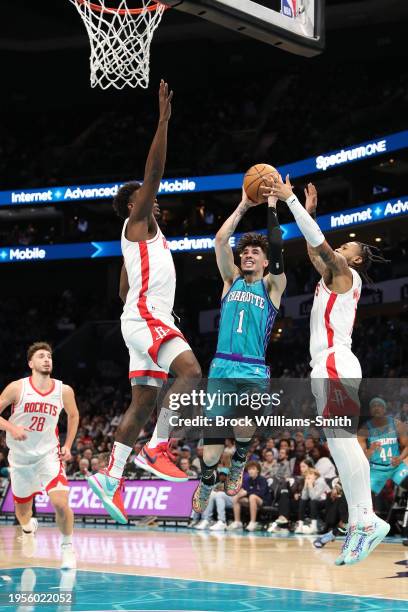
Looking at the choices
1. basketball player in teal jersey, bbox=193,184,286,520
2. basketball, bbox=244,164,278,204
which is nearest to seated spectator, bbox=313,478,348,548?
basketball player in teal jersey, bbox=193,184,286,520


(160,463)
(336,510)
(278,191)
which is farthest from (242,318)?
(336,510)

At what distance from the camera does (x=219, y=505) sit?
1576 cm

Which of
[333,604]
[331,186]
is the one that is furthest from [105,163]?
[333,604]

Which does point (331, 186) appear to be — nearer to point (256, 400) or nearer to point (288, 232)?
point (288, 232)

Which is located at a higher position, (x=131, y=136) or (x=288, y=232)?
(x=131, y=136)

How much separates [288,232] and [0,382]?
9.95 m

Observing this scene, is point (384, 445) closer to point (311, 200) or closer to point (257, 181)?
point (311, 200)

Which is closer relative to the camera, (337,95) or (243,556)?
(243,556)

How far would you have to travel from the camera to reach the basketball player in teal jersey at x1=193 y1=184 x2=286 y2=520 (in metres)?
6.17

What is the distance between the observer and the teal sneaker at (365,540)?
631 centimetres

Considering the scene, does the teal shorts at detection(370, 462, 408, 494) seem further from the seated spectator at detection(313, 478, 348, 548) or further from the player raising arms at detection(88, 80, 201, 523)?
the player raising arms at detection(88, 80, 201, 523)

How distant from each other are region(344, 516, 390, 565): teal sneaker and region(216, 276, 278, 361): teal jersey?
1382 millimetres

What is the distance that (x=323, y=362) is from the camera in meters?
6.61

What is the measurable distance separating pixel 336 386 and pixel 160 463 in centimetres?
154
